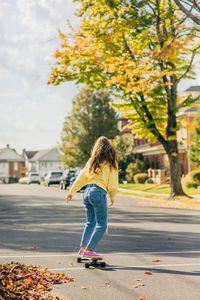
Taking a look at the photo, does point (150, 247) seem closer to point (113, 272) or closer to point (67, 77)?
point (113, 272)

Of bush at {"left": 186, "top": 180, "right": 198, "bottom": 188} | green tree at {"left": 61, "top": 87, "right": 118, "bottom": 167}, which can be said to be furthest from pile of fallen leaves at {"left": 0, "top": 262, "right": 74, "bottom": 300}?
green tree at {"left": 61, "top": 87, "right": 118, "bottom": 167}

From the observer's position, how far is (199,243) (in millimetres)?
9211

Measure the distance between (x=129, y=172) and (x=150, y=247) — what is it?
3980 centimetres

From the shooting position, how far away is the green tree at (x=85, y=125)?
58906 mm

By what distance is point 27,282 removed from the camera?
5500 mm

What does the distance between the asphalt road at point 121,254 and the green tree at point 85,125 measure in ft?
145

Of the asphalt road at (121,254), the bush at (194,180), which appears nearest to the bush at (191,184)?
the bush at (194,180)

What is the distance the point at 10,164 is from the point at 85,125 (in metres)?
82.4

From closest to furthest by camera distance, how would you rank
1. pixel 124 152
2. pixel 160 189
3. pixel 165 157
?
1. pixel 160 189
2. pixel 165 157
3. pixel 124 152

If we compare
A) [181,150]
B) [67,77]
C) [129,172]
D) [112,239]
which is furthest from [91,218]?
[129,172]

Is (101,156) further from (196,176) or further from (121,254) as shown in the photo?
(196,176)

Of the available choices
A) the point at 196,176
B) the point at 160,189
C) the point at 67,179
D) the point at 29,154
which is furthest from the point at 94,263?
the point at 29,154

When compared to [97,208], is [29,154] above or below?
above

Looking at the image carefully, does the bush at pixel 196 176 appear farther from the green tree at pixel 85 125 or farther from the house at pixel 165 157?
the green tree at pixel 85 125
